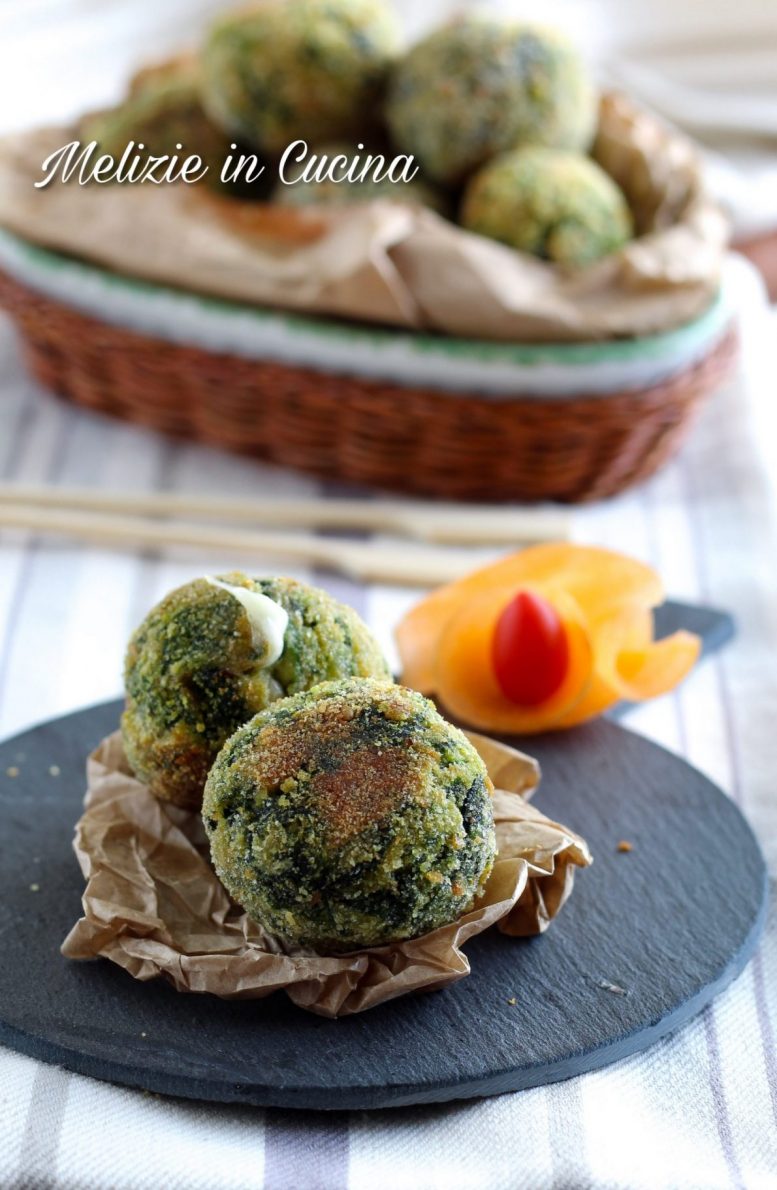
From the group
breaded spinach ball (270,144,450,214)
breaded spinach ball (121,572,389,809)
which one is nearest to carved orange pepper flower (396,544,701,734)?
breaded spinach ball (121,572,389,809)

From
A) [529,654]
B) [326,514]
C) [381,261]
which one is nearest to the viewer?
[529,654]

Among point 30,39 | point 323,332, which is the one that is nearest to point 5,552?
point 323,332

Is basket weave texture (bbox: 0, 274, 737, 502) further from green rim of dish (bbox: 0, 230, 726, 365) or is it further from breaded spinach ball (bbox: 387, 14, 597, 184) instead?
breaded spinach ball (bbox: 387, 14, 597, 184)

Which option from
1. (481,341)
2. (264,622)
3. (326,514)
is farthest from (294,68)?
(264,622)

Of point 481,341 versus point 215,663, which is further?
point 481,341

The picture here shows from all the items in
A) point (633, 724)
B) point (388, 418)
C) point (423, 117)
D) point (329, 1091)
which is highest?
point (423, 117)

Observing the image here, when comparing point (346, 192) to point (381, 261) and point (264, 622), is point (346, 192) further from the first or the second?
point (264, 622)

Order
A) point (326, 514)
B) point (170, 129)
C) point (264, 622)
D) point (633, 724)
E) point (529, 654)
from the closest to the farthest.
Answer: point (264, 622) → point (529, 654) → point (633, 724) → point (326, 514) → point (170, 129)
